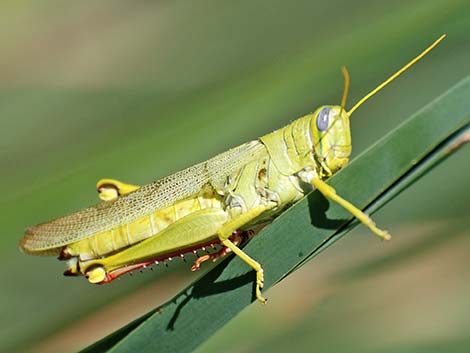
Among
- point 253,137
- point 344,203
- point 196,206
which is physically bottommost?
point 344,203

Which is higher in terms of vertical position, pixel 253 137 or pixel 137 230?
pixel 253 137

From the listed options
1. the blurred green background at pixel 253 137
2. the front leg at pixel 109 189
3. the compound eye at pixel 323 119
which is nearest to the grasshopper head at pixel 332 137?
the compound eye at pixel 323 119

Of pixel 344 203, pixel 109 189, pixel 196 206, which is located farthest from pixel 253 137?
pixel 344 203

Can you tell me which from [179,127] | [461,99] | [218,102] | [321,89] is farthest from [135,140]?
[461,99]

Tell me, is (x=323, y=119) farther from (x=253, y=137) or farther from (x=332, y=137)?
(x=253, y=137)

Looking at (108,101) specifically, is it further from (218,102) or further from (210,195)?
(210,195)

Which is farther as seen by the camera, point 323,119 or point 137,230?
point 137,230

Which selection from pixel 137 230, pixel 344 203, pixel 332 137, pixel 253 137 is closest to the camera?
pixel 344 203

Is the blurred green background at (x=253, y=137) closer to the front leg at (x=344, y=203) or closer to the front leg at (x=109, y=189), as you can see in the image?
the front leg at (x=109, y=189)
